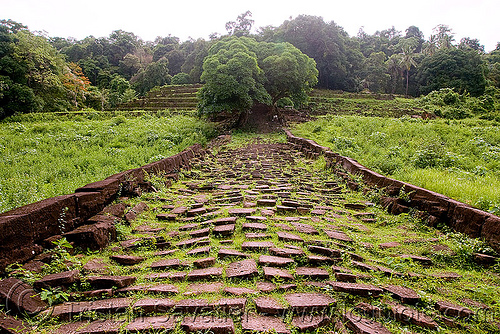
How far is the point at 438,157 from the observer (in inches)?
269

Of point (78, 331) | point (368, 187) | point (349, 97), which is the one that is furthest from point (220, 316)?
point (349, 97)

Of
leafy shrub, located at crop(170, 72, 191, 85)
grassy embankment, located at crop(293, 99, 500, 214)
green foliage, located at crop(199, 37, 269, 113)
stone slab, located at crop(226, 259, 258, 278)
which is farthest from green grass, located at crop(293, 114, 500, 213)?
leafy shrub, located at crop(170, 72, 191, 85)

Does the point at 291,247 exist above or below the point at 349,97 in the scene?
below

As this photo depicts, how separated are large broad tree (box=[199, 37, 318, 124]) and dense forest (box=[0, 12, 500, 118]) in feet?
51.5

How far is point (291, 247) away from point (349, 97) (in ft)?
124

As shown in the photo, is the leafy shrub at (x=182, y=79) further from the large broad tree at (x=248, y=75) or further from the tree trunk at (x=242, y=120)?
the tree trunk at (x=242, y=120)

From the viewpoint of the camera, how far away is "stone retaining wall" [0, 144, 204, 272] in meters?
2.49

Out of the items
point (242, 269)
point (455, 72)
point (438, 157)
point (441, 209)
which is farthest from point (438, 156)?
point (455, 72)

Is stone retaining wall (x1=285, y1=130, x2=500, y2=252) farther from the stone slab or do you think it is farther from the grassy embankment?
the stone slab

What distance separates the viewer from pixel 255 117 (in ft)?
68.5

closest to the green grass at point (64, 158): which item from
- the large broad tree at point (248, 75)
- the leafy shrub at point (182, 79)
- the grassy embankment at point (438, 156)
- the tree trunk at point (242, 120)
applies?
the large broad tree at point (248, 75)

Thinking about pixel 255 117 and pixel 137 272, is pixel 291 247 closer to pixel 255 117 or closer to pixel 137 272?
pixel 137 272

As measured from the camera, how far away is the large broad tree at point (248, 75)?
1495 cm

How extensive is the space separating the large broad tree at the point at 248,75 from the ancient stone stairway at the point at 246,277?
1120cm
